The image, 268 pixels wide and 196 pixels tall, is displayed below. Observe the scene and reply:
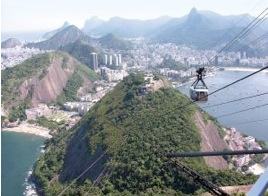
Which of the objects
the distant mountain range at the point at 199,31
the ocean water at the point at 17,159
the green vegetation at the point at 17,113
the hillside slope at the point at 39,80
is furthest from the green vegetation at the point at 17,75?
the distant mountain range at the point at 199,31

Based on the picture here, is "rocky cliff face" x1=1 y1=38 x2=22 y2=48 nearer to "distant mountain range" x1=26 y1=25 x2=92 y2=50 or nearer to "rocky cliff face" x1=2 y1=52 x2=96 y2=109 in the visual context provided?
"distant mountain range" x1=26 y1=25 x2=92 y2=50

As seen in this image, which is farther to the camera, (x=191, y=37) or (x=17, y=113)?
(x=191, y=37)

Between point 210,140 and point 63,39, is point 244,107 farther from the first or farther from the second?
point 63,39

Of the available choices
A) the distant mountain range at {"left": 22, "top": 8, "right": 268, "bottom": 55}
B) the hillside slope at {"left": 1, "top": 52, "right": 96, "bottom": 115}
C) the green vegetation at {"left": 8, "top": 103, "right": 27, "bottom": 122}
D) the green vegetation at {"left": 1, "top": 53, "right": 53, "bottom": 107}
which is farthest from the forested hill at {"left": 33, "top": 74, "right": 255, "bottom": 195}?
the distant mountain range at {"left": 22, "top": 8, "right": 268, "bottom": 55}

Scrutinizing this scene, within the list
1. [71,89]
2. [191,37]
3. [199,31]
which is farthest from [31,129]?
[199,31]

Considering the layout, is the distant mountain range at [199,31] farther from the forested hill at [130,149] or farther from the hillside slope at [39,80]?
the forested hill at [130,149]
